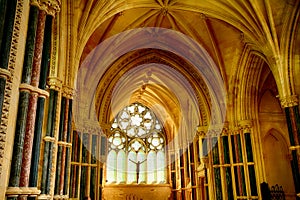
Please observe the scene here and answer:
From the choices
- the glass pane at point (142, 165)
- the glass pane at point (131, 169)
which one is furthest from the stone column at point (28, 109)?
the glass pane at point (142, 165)

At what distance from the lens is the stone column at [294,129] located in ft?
30.8

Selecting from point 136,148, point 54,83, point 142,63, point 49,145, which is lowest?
point 49,145

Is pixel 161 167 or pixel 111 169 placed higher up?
pixel 161 167

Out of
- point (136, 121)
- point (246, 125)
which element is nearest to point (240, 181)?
point (246, 125)

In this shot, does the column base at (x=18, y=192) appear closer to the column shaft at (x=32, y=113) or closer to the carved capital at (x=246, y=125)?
the column shaft at (x=32, y=113)

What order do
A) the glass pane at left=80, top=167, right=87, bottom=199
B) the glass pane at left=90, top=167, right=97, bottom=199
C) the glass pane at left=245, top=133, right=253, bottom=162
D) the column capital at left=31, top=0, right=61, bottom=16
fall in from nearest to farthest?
the column capital at left=31, top=0, right=61, bottom=16 < the glass pane at left=80, top=167, right=87, bottom=199 < the glass pane at left=90, top=167, right=97, bottom=199 < the glass pane at left=245, top=133, right=253, bottom=162

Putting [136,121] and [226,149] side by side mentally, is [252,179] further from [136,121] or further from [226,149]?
[136,121]

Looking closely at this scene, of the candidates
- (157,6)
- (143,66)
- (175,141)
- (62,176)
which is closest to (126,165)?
(175,141)

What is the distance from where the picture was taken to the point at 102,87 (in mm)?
13297

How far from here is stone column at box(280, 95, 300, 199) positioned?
370 inches

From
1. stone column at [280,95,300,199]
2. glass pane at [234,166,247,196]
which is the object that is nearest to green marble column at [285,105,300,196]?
stone column at [280,95,300,199]

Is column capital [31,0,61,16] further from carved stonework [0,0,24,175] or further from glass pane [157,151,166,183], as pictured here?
glass pane [157,151,166,183]

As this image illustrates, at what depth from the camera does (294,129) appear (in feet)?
31.6

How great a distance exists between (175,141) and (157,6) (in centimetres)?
1115
